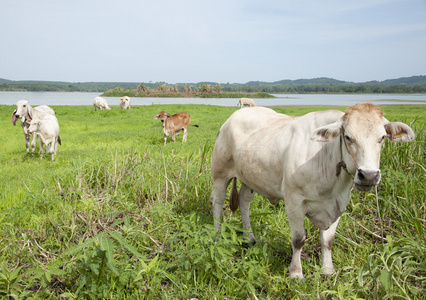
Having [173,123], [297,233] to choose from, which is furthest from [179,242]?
[173,123]

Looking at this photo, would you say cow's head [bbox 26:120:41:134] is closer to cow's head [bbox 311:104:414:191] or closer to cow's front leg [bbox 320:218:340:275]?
cow's front leg [bbox 320:218:340:275]

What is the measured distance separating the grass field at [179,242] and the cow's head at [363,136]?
0.58m

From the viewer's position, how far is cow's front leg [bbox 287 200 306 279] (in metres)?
3.20

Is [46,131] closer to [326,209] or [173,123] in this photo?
[173,123]

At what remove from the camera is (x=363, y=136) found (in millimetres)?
2594

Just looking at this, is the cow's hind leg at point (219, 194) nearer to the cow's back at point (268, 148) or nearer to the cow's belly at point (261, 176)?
the cow's back at point (268, 148)

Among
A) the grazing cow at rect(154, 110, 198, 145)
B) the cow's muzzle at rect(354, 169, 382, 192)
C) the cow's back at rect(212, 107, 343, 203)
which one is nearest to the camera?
the cow's muzzle at rect(354, 169, 382, 192)

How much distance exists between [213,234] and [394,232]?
2301 millimetres

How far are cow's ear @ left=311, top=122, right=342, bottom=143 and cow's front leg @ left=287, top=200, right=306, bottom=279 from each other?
2.51 feet

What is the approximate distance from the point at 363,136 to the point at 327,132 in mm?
288

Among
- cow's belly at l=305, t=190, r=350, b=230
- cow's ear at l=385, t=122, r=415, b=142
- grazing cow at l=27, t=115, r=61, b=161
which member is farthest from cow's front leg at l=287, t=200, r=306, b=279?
grazing cow at l=27, t=115, r=61, b=161

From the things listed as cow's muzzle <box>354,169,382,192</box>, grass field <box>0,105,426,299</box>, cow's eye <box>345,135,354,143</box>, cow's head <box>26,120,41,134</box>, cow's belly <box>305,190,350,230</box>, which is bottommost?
grass field <box>0,105,426,299</box>

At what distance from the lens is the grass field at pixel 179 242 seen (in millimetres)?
2869

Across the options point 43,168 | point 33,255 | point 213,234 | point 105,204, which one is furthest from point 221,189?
point 43,168
